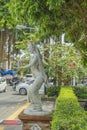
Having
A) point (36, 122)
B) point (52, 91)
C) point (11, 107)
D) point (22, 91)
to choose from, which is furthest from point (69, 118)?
point (22, 91)

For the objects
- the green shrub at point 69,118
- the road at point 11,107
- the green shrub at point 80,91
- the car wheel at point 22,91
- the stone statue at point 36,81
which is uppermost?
the stone statue at point 36,81

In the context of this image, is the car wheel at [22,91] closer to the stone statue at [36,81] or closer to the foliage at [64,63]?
the foliage at [64,63]

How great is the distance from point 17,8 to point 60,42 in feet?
55.3

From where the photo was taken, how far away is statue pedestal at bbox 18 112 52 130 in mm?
8539

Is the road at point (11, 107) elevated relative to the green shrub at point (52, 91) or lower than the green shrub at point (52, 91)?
lower

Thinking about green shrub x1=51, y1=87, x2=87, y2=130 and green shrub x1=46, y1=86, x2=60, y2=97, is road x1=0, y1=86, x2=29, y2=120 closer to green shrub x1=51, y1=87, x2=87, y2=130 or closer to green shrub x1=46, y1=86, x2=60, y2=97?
green shrub x1=46, y1=86, x2=60, y2=97

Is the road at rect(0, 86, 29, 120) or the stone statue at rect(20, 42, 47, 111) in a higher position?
the stone statue at rect(20, 42, 47, 111)

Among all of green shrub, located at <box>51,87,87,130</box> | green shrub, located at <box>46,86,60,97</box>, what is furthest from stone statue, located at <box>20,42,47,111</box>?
green shrub, located at <box>46,86,60,97</box>

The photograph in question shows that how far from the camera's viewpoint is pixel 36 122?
28.3 feet

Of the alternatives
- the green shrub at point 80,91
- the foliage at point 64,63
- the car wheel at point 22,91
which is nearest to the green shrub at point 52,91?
the foliage at point 64,63

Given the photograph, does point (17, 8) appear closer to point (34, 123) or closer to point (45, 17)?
point (45, 17)

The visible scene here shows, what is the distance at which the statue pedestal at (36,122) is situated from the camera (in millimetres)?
8539

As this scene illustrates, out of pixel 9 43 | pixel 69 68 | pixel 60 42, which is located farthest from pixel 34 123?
pixel 9 43

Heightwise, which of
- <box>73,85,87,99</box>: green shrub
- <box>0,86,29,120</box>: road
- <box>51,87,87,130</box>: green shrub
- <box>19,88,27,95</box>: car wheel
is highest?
<box>51,87,87,130</box>: green shrub
